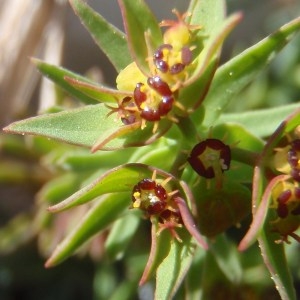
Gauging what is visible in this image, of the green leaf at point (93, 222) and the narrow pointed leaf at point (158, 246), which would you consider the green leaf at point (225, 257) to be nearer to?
the green leaf at point (93, 222)

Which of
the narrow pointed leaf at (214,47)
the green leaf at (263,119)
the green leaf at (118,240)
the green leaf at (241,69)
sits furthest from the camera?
Result: the green leaf at (118,240)

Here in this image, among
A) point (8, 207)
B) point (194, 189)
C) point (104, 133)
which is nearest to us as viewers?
point (104, 133)

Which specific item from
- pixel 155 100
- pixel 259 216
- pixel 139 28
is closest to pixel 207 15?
pixel 139 28

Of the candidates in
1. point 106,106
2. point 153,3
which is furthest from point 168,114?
point 153,3

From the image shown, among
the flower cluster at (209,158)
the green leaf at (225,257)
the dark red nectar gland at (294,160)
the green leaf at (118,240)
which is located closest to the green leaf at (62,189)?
the green leaf at (118,240)

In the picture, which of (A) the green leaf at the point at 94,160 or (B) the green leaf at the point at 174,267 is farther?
(A) the green leaf at the point at 94,160

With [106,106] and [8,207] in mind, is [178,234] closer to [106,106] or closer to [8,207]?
[106,106]

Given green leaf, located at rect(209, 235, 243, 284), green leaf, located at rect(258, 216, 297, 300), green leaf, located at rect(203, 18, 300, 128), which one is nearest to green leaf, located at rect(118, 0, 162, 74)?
green leaf, located at rect(203, 18, 300, 128)

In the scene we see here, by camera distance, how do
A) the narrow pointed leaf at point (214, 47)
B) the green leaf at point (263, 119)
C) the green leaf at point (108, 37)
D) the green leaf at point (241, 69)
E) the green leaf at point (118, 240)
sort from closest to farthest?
1. the narrow pointed leaf at point (214, 47)
2. the green leaf at point (241, 69)
3. the green leaf at point (108, 37)
4. the green leaf at point (263, 119)
5. the green leaf at point (118, 240)
